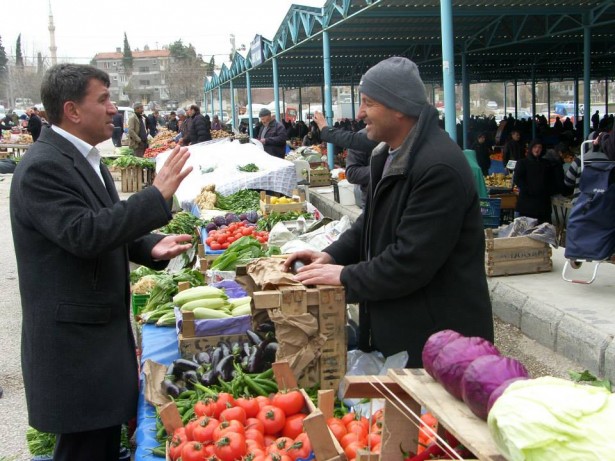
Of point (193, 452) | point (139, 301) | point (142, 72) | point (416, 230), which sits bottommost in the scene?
point (139, 301)

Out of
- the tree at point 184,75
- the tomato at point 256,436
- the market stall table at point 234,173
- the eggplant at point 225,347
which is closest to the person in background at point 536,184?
the market stall table at point 234,173

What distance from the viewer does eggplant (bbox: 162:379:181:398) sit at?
333 centimetres

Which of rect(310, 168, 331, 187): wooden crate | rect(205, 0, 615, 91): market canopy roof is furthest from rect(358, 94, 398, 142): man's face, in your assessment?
rect(310, 168, 331, 187): wooden crate

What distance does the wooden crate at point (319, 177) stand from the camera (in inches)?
612

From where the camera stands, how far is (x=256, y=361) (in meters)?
3.43

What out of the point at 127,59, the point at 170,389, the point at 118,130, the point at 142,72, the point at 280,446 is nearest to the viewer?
the point at 280,446

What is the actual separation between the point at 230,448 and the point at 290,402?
360 mm

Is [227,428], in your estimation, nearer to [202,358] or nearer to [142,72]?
[202,358]

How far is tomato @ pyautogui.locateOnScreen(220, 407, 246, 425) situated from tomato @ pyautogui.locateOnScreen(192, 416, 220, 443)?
0.11 feet

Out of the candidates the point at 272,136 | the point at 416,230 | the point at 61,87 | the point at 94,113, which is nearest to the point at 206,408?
the point at 416,230

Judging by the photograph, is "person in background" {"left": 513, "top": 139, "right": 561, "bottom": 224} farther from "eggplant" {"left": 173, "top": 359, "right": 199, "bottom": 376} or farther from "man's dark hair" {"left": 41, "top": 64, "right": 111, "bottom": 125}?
"man's dark hair" {"left": 41, "top": 64, "right": 111, "bottom": 125}

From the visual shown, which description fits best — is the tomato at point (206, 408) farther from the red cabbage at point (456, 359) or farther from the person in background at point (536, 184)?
the person in background at point (536, 184)

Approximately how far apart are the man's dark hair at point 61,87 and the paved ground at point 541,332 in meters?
2.61

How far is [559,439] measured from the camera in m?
1.33
